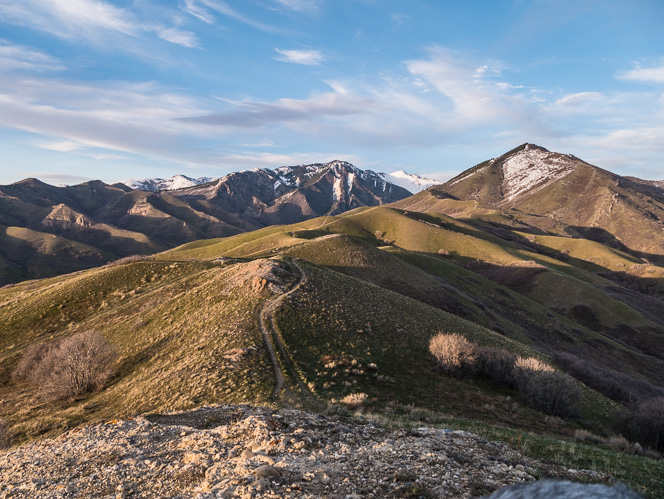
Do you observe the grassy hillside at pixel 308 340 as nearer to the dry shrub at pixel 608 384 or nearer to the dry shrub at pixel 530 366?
the dry shrub at pixel 608 384

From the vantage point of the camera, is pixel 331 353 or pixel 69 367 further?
pixel 331 353

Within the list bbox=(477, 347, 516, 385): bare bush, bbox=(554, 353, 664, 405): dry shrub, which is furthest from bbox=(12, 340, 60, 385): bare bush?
bbox=(554, 353, 664, 405): dry shrub

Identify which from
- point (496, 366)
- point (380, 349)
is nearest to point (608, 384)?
point (496, 366)

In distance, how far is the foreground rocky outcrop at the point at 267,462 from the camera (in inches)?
359

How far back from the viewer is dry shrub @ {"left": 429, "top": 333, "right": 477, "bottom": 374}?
3034cm

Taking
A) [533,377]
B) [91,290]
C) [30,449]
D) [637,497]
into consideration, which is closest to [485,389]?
[533,377]

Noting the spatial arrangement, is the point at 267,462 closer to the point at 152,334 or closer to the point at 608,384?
the point at 152,334

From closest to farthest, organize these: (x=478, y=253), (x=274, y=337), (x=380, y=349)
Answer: (x=274, y=337), (x=380, y=349), (x=478, y=253)

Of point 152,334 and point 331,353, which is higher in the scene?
point 331,353

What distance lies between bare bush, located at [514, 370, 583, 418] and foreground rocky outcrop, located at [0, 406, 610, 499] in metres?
18.5

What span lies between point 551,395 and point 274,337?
23256 mm

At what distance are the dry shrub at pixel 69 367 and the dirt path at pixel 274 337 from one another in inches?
554

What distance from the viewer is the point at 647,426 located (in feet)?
77.4

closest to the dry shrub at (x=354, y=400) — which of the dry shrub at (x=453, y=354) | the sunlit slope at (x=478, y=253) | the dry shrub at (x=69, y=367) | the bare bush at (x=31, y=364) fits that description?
the dry shrub at (x=453, y=354)
